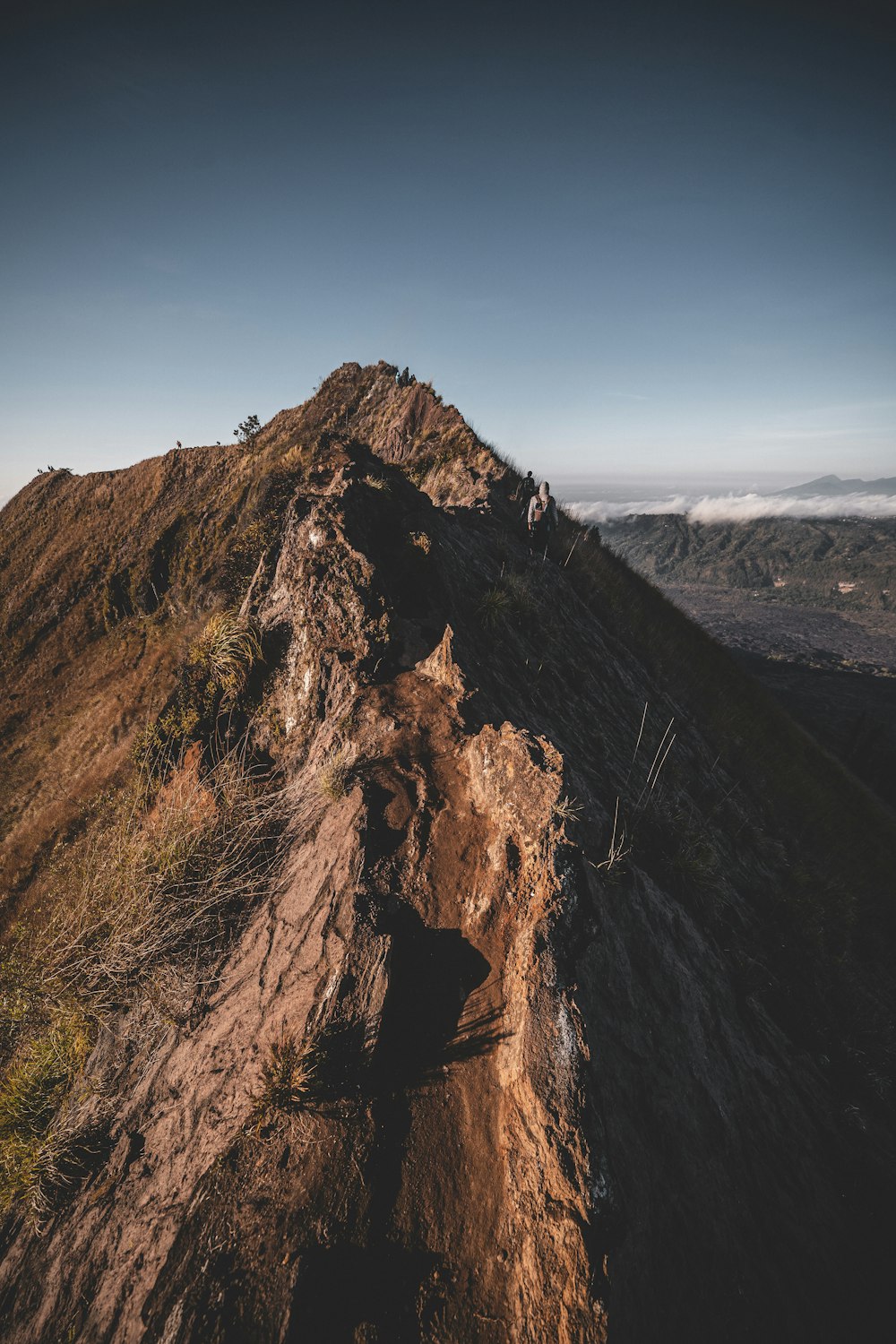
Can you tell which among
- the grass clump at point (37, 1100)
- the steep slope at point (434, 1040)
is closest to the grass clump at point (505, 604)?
the steep slope at point (434, 1040)

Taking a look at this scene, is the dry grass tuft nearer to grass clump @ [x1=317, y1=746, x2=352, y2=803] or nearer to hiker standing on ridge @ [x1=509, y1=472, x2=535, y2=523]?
grass clump @ [x1=317, y1=746, x2=352, y2=803]

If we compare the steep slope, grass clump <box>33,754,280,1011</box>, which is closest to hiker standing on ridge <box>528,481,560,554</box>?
the steep slope

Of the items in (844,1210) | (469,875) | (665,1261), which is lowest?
(844,1210)

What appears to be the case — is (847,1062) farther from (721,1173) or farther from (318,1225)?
(318,1225)

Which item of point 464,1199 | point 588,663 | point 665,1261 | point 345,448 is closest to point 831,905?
point 588,663

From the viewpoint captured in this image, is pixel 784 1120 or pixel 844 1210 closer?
pixel 844 1210

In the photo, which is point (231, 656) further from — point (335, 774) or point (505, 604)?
point (505, 604)

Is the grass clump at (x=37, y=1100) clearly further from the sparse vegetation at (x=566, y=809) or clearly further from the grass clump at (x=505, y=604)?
the grass clump at (x=505, y=604)
